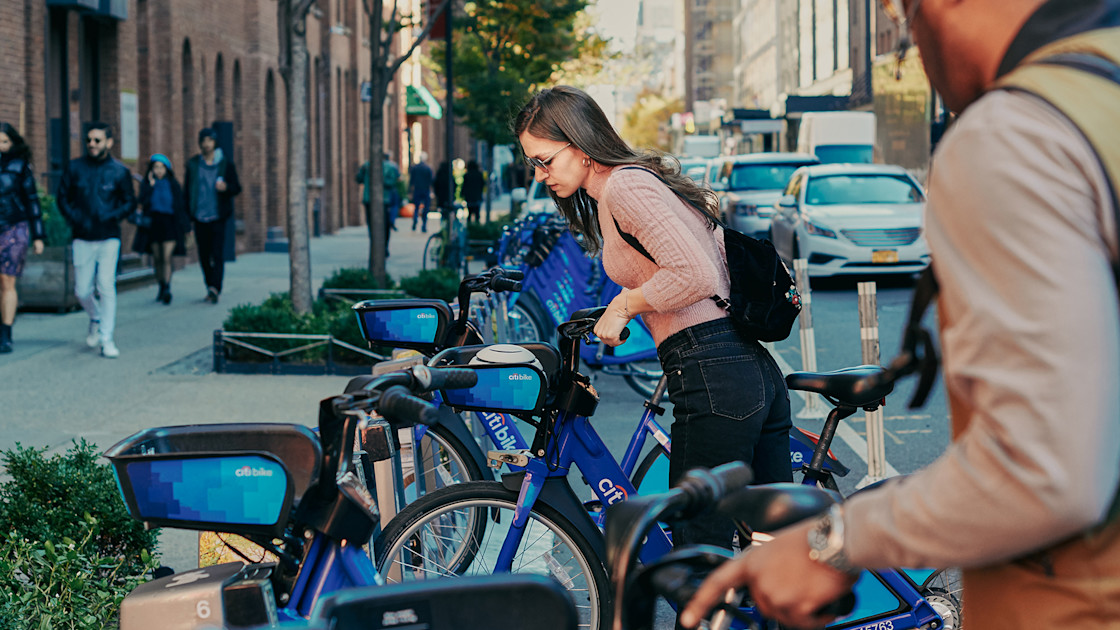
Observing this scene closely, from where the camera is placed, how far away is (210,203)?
15.3m

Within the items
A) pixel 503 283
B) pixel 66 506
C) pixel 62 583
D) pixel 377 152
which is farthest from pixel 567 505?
pixel 377 152

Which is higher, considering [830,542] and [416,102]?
[416,102]

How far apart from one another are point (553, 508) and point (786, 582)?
7.18 feet

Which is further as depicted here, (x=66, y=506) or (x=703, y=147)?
(x=703, y=147)

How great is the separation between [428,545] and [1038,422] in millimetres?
2797

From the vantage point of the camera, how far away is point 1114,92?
1.37 metres

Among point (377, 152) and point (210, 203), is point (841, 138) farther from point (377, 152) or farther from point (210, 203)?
point (210, 203)

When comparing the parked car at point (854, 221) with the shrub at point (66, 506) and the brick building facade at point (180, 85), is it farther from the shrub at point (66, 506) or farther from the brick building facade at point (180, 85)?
the shrub at point (66, 506)

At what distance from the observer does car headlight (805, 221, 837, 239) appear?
691 inches

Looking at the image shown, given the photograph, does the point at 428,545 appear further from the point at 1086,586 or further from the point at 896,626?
the point at 1086,586

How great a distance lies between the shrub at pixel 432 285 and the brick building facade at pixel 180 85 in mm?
1761

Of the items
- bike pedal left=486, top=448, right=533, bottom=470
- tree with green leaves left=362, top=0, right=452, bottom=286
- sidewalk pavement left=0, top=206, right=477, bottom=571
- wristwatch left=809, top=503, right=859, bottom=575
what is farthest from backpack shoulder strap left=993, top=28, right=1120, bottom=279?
tree with green leaves left=362, top=0, right=452, bottom=286

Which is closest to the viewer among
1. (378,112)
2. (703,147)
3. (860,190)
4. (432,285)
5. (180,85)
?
(432,285)

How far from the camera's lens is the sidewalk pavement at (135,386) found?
7.98 metres
